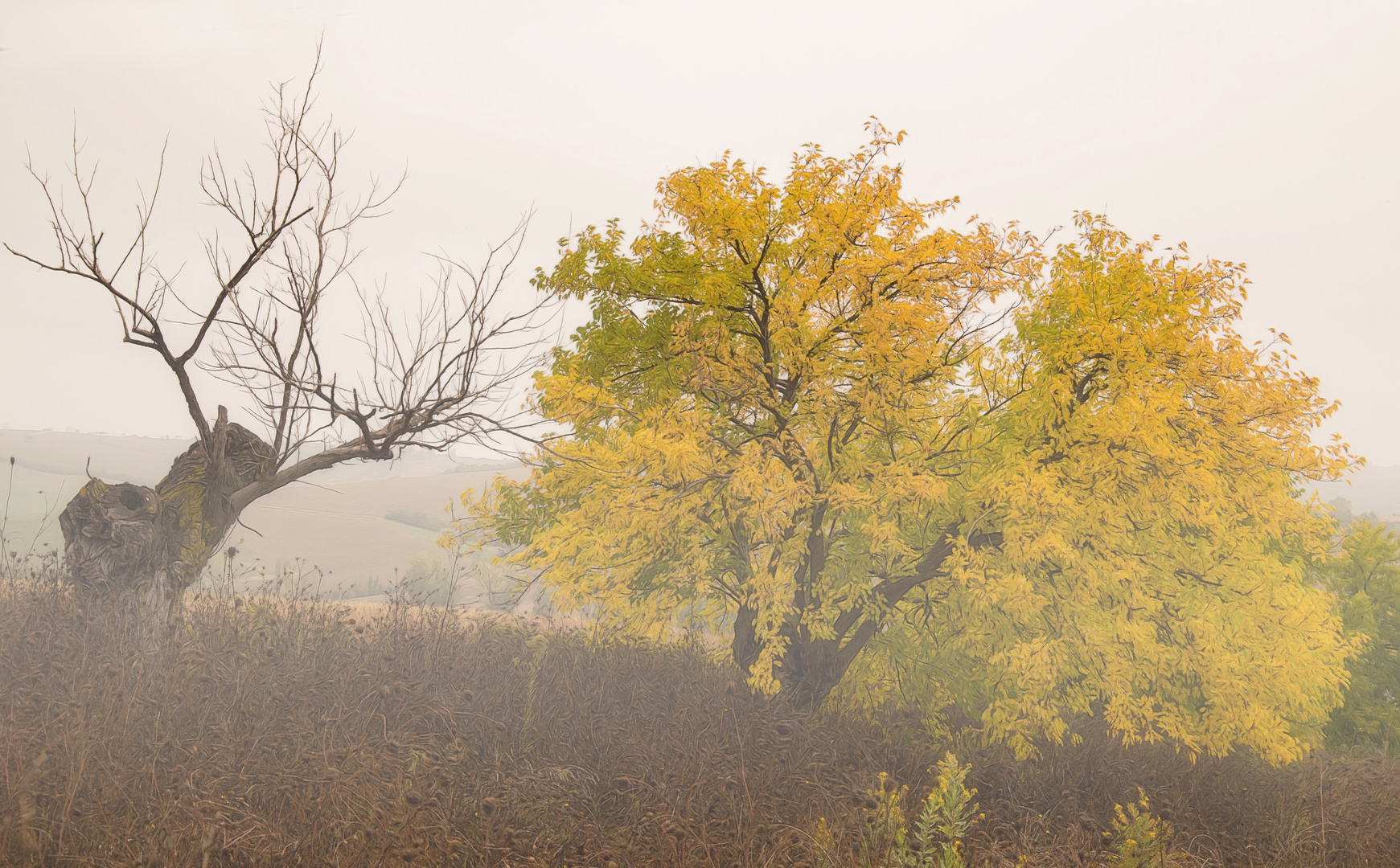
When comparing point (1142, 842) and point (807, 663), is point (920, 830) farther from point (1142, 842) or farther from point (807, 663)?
point (807, 663)

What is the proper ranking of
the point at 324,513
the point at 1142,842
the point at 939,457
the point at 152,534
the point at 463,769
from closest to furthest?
1. the point at 1142,842
2. the point at 463,769
3. the point at 152,534
4. the point at 939,457
5. the point at 324,513

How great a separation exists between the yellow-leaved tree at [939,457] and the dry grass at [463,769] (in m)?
0.89

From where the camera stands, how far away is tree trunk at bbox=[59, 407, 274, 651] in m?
8.95

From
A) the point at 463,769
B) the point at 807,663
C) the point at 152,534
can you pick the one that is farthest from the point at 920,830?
the point at 152,534

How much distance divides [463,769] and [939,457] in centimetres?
683

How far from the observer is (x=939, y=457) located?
1035cm

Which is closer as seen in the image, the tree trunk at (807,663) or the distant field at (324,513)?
the tree trunk at (807,663)

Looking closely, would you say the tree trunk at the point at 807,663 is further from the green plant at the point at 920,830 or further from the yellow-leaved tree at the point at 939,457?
the green plant at the point at 920,830

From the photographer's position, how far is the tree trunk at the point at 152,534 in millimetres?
8953

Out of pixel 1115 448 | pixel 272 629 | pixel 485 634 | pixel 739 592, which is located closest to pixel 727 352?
pixel 739 592

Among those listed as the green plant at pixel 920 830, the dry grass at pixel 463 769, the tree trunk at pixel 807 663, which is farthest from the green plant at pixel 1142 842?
the tree trunk at pixel 807 663

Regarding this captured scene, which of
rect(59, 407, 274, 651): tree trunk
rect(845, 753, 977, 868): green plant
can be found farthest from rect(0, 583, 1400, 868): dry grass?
rect(59, 407, 274, 651): tree trunk

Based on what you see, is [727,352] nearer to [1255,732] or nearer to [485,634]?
[485,634]

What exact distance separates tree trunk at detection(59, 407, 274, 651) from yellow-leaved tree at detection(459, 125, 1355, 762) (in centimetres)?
306
